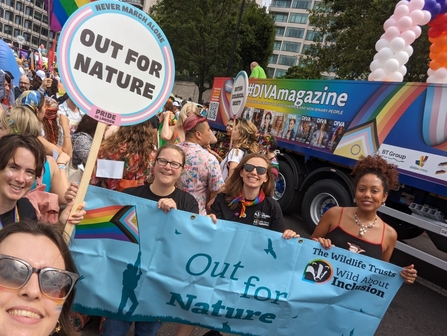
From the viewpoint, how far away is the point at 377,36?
13.0 m

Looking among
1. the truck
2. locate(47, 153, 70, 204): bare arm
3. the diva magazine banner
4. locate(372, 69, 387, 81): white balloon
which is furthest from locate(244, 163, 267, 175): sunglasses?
locate(372, 69, 387, 81): white balloon

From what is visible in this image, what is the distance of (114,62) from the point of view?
1935mm

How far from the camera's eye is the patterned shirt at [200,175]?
3.07m

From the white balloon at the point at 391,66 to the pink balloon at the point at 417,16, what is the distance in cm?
73

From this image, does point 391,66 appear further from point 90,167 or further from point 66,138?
point 90,167

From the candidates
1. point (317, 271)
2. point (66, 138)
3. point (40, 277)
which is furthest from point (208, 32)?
point (40, 277)

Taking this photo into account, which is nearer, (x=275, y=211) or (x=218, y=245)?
(x=218, y=245)

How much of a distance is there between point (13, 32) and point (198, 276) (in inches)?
4022

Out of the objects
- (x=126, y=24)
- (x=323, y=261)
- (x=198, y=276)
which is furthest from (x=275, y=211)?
(x=126, y=24)

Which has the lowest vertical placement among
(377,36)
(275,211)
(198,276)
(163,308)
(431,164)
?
(163,308)

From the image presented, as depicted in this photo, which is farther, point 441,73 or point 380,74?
point 380,74

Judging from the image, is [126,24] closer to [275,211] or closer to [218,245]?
[218,245]

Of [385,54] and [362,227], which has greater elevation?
[385,54]

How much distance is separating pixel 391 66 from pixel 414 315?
3.84 m
